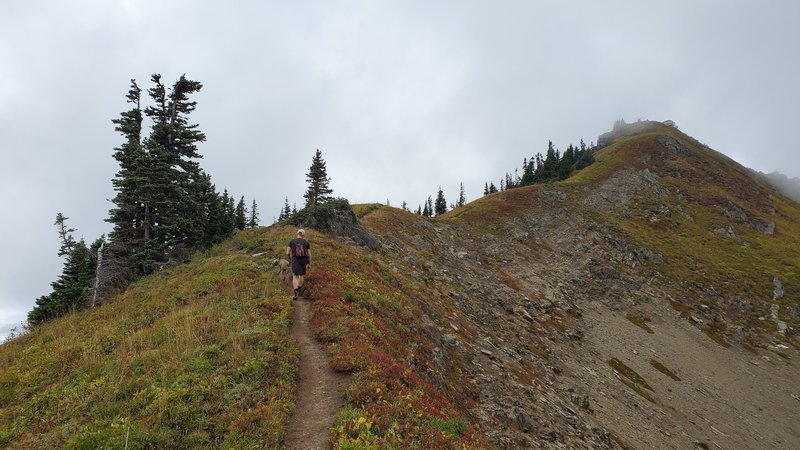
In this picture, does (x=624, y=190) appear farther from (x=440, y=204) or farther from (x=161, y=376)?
(x=161, y=376)

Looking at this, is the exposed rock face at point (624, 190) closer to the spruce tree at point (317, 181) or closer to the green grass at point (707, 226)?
the green grass at point (707, 226)

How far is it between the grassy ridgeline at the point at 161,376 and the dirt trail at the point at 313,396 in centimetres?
32

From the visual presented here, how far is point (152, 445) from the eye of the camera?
778 centimetres

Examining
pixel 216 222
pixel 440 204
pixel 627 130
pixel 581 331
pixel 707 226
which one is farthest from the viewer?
pixel 627 130

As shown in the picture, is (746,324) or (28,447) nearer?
(28,447)

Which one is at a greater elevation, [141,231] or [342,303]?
[141,231]

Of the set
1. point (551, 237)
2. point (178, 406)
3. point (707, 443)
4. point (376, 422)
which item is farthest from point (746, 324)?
point (178, 406)

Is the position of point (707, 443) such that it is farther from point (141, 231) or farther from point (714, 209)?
point (714, 209)

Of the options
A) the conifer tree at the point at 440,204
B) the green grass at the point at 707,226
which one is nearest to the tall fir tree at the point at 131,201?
the green grass at the point at 707,226

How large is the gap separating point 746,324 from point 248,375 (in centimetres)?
6473

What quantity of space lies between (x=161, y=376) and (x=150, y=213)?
2298 cm

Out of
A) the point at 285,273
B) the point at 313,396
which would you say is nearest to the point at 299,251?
the point at 285,273

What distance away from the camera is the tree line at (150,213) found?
997 inches

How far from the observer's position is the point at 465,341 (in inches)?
912
